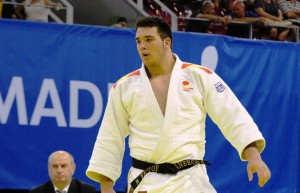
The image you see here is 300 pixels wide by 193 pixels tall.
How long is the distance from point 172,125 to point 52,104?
4.84m

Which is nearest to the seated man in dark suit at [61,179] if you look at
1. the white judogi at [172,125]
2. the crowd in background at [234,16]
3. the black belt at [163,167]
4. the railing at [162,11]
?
the white judogi at [172,125]

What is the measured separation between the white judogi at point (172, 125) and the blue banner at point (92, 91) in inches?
171

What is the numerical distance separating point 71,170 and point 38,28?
79.8 inches

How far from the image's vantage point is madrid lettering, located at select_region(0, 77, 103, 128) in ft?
31.4

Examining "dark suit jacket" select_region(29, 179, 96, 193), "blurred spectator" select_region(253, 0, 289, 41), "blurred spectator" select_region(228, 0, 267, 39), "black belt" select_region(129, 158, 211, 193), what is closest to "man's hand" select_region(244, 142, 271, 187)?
"black belt" select_region(129, 158, 211, 193)

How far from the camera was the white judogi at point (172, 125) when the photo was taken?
5.14 metres

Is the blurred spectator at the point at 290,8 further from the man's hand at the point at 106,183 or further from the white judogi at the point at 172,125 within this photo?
the man's hand at the point at 106,183

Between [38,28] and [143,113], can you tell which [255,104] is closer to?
[38,28]

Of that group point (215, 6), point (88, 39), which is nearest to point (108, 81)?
point (88, 39)

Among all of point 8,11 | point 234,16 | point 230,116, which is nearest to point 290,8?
point 234,16

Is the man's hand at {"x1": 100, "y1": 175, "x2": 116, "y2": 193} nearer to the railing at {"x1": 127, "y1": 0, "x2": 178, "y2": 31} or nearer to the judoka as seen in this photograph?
the judoka

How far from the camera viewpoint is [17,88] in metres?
9.59

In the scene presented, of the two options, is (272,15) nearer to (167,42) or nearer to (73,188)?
(73,188)

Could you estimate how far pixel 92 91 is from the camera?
32.8ft
